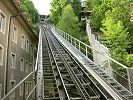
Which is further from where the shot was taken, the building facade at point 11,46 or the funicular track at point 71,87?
the building facade at point 11,46

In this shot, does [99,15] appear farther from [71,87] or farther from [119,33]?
[71,87]

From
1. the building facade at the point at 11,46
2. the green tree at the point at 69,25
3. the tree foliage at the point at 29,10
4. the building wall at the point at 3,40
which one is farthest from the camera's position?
the tree foliage at the point at 29,10

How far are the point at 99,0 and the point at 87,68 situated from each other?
2753 cm

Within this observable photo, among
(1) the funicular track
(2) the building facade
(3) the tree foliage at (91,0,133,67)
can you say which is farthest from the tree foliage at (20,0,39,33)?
(1) the funicular track

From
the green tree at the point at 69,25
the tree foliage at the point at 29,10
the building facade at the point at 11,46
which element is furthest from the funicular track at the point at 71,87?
the tree foliage at the point at 29,10

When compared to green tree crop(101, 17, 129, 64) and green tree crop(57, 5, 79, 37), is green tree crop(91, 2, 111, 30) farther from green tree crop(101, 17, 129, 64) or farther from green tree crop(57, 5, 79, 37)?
green tree crop(101, 17, 129, 64)

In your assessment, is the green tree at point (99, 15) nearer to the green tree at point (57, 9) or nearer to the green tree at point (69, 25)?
the green tree at point (69, 25)

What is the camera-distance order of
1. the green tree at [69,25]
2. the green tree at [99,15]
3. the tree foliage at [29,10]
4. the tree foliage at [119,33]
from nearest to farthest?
the tree foliage at [119,33] → the green tree at [99,15] → the green tree at [69,25] → the tree foliage at [29,10]

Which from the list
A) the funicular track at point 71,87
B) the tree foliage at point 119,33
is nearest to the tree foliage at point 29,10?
the tree foliage at point 119,33

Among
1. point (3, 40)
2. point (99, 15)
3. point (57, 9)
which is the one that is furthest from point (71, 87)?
point (57, 9)

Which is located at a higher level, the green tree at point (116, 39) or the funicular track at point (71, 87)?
the green tree at point (116, 39)

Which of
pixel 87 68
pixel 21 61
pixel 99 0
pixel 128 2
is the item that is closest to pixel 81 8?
pixel 99 0

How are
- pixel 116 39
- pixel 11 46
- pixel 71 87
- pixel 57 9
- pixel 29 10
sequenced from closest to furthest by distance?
1. pixel 71 87
2. pixel 11 46
3. pixel 116 39
4. pixel 29 10
5. pixel 57 9

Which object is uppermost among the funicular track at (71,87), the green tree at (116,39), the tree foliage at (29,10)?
the tree foliage at (29,10)
